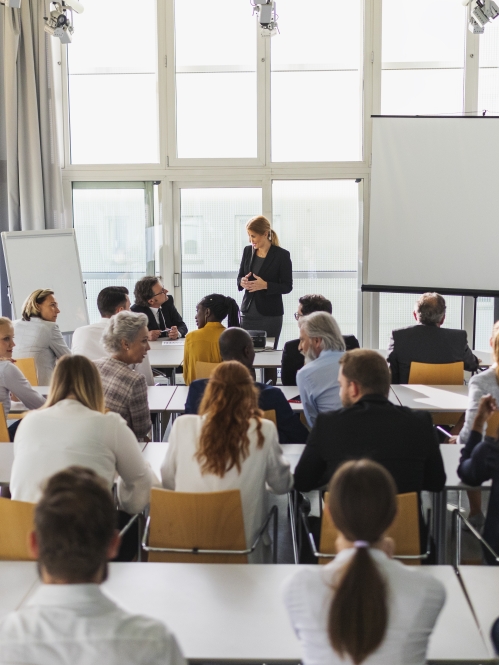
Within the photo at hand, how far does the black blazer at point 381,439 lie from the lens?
247cm

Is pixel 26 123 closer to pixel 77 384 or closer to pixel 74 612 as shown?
pixel 77 384

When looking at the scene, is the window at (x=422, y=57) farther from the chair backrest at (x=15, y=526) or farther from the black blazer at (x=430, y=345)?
the chair backrest at (x=15, y=526)

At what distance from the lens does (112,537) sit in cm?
133

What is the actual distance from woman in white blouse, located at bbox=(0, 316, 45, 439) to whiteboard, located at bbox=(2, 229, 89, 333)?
299cm

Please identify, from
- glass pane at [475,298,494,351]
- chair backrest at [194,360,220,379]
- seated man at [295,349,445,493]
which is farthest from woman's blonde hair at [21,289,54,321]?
glass pane at [475,298,494,351]

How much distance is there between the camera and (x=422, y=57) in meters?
7.44

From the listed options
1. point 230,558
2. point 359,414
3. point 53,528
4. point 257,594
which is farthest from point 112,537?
point 359,414

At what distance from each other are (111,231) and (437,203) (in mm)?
3483

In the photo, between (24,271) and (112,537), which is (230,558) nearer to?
(112,537)

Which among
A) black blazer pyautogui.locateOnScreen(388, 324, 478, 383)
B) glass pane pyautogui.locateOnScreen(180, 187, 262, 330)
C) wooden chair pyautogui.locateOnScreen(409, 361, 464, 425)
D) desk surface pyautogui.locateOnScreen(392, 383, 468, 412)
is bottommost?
desk surface pyautogui.locateOnScreen(392, 383, 468, 412)

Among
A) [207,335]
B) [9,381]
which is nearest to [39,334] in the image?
[9,381]

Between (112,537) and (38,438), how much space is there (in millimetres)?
1254

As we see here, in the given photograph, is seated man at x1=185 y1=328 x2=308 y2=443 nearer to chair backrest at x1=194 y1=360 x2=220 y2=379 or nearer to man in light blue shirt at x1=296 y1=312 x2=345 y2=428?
man in light blue shirt at x1=296 y1=312 x2=345 y2=428

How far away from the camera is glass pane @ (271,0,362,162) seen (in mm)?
7438
